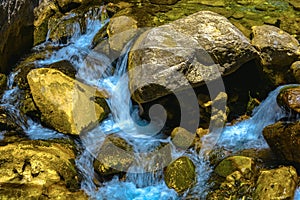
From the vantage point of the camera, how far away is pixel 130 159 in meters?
→ 4.50

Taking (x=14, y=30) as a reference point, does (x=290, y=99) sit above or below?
below

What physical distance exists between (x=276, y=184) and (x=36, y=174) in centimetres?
297

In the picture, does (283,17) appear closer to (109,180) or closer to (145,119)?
(145,119)

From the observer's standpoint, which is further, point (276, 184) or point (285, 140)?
point (285, 140)

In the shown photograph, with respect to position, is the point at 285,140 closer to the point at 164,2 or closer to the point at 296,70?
the point at 296,70

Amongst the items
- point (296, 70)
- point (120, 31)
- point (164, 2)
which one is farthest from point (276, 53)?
point (164, 2)

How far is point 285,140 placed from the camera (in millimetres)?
4266

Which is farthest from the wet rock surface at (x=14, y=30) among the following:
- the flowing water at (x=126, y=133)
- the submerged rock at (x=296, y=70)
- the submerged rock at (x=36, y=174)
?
the submerged rock at (x=296, y=70)

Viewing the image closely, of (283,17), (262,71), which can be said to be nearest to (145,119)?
(262,71)

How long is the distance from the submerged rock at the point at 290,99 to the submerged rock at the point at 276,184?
2.81ft

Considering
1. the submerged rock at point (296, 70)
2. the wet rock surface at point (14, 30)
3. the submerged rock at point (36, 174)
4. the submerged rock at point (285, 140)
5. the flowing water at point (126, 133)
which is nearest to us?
the submerged rock at point (36, 174)

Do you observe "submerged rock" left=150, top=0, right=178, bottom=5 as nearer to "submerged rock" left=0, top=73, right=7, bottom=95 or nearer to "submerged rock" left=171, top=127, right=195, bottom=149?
"submerged rock" left=171, top=127, right=195, bottom=149

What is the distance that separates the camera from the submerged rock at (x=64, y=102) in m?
4.84

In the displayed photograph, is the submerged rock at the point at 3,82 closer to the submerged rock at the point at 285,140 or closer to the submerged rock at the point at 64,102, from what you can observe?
the submerged rock at the point at 64,102
